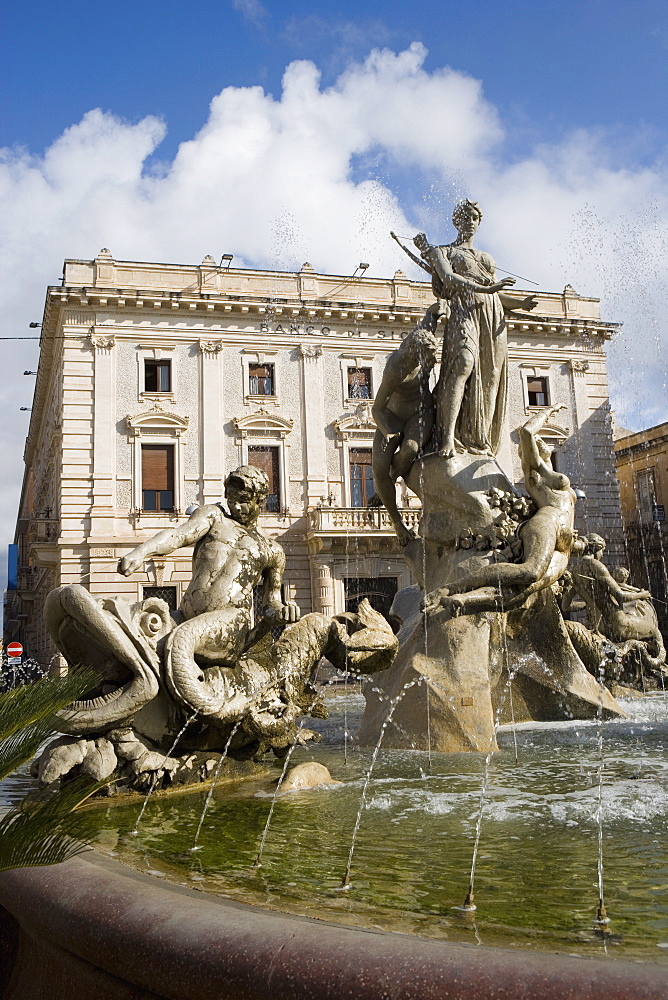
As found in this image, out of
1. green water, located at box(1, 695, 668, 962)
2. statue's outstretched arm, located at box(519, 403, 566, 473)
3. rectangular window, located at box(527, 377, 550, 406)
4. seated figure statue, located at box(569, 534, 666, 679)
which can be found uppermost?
rectangular window, located at box(527, 377, 550, 406)

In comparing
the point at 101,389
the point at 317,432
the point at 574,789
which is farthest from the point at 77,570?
the point at 574,789

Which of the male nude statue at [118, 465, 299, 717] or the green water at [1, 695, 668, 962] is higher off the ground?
the male nude statue at [118, 465, 299, 717]

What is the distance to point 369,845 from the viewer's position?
3.48 m

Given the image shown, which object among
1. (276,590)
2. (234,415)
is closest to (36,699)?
(276,590)

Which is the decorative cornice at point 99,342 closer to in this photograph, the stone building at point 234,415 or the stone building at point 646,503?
the stone building at point 234,415

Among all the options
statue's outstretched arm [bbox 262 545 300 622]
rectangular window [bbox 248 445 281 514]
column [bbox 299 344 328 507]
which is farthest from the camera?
column [bbox 299 344 328 507]

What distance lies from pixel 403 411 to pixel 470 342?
0.86m

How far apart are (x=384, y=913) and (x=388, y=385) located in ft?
19.3

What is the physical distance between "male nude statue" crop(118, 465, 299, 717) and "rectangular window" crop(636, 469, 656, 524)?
106ft

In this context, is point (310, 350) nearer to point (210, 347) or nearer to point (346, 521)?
point (210, 347)

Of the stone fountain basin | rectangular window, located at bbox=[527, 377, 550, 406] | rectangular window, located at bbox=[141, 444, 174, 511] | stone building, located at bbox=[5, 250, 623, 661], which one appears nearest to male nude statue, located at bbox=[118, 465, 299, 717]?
the stone fountain basin

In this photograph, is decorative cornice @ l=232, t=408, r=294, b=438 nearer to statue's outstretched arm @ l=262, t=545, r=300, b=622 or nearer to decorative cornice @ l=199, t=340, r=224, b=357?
decorative cornice @ l=199, t=340, r=224, b=357

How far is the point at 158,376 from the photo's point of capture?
27469mm

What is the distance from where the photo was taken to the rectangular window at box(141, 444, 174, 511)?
2648 centimetres
